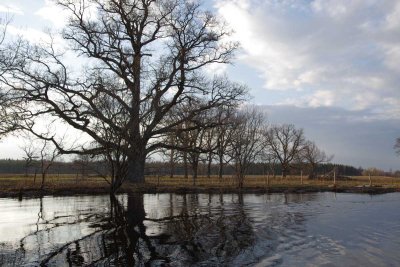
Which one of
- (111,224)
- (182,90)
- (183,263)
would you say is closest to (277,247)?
(183,263)

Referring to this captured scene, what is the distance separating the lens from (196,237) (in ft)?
47.2

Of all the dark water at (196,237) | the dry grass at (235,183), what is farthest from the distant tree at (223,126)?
the dark water at (196,237)

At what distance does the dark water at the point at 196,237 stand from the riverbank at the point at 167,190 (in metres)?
9.13

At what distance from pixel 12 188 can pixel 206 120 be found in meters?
19.7

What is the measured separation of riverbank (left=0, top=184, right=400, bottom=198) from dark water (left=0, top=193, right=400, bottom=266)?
913cm

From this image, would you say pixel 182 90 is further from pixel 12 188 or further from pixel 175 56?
pixel 12 188

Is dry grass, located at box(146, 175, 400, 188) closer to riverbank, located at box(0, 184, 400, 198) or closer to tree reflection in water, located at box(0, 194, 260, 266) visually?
riverbank, located at box(0, 184, 400, 198)

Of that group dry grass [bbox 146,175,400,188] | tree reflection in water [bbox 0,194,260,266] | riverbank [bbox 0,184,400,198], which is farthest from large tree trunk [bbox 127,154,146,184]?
tree reflection in water [bbox 0,194,260,266]

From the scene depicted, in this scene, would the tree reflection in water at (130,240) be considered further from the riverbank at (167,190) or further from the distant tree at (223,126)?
the distant tree at (223,126)

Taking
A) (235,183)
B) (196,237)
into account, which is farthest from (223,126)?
(196,237)

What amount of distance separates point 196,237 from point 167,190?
22868mm

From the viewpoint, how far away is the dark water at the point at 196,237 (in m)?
11.2

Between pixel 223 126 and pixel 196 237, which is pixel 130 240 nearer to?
pixel 196 237

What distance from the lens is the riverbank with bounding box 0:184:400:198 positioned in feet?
107
